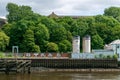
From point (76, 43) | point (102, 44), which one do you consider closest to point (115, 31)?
point (102, 44)

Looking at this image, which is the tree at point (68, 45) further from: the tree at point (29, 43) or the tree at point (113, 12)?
the tree at point (113, 12)

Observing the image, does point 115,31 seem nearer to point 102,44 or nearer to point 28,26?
point 102,44

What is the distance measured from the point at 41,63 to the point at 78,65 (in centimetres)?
656

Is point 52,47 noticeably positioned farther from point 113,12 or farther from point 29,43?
point 113,12

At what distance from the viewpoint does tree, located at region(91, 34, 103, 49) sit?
10019 centimetres

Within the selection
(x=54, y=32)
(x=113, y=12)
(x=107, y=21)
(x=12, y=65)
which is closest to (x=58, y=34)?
(x=54, y=32)

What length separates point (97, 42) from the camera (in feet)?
328

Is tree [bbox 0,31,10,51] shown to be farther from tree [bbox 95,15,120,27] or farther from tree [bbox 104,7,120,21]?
tree [bbox 104,7,120,21]

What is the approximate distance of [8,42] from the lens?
311 feet

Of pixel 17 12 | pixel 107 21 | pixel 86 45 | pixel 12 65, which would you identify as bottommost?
pixel 12 65

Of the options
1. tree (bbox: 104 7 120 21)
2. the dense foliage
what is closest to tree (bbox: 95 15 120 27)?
the dense foliage

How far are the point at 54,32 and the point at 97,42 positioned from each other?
1005 cm

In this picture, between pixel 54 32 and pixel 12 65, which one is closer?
pixel 12 65

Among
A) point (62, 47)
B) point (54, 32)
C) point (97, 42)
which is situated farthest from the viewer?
point (97, 42)
